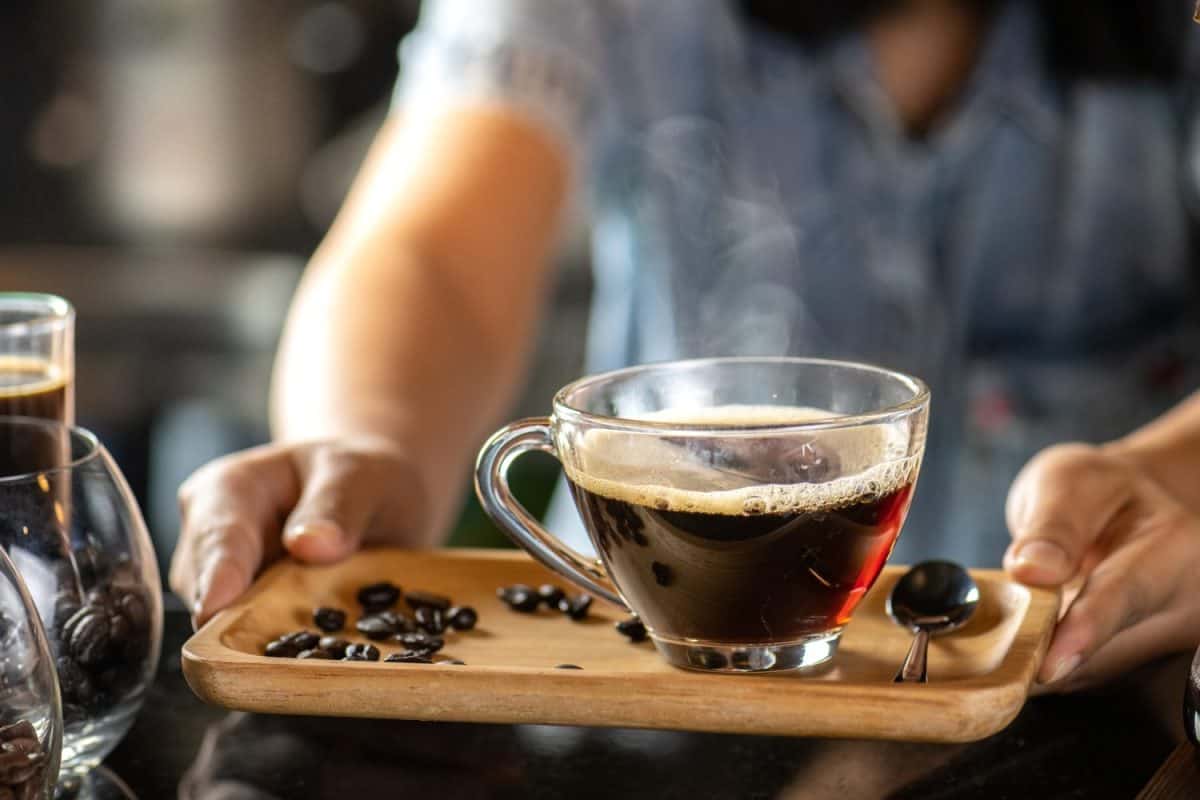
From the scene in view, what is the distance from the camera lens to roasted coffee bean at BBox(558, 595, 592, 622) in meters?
1.04

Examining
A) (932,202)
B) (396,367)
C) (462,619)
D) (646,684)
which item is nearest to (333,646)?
(462,619)

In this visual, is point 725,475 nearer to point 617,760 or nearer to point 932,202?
point 617,760

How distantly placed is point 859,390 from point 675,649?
22 cm

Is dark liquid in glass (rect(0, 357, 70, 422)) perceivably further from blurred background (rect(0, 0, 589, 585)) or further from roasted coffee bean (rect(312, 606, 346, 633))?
blurred background (rect(0, 0, 589, 585))

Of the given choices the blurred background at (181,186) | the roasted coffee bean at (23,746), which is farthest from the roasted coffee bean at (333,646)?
the blurred background at (181,186)

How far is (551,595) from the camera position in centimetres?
106

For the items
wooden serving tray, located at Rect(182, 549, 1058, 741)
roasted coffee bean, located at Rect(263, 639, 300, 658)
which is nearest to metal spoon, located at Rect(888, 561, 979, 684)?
wooden serving tray, located at Rect(182, 549, 1058, 741)

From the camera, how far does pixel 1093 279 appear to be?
1816 millimetres

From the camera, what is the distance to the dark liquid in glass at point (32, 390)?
105 cm

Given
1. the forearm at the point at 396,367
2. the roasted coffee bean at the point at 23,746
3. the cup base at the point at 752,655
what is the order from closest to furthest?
the roasted coffee bean at the point at 23,746, the cup base at the point at 752,655, the forearm at the point at 396,367

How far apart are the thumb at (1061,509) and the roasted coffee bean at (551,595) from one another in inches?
11.8

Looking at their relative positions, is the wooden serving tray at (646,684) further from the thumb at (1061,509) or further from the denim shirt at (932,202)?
the denim shirt at (932,202)

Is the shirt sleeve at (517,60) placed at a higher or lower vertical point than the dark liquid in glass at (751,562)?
higher

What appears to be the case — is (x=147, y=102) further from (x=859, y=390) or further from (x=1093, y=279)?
(x=859, y=390)
